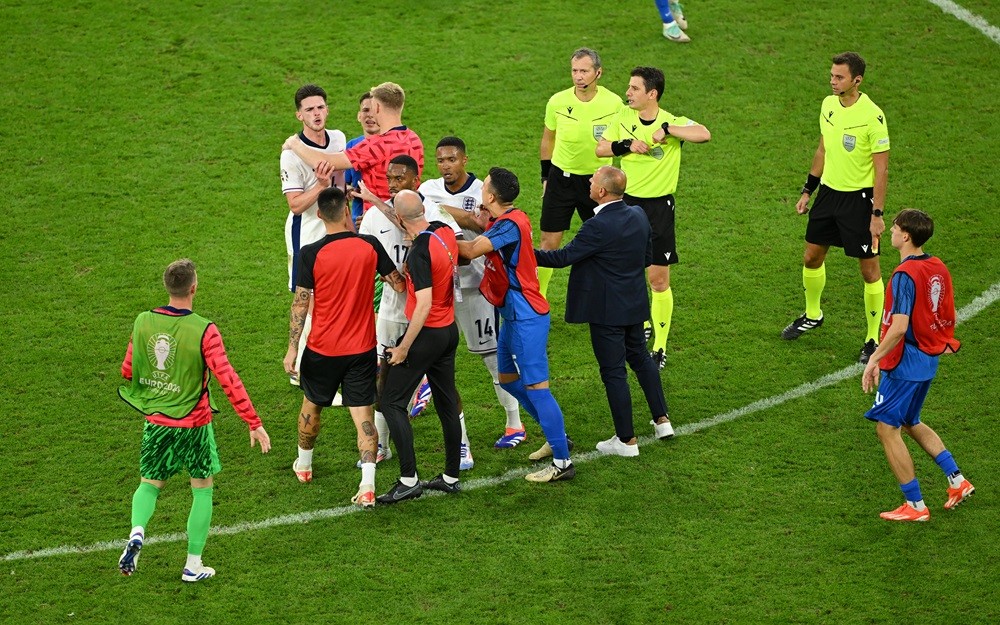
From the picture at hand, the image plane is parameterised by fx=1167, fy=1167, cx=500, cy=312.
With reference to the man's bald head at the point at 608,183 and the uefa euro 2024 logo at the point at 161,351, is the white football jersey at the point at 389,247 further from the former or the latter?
the uefa euro 2024 logo at the point at 161,351

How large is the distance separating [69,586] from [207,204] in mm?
6049

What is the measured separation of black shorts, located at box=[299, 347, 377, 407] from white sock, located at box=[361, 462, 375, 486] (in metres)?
0.41

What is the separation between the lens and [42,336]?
10.3 m

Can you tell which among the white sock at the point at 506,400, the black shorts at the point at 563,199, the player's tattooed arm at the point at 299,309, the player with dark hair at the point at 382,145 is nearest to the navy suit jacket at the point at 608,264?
the white sock at the point at 506,400

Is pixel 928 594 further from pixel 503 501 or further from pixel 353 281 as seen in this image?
pixel 353 281

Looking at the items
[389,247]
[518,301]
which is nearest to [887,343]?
[518,301]

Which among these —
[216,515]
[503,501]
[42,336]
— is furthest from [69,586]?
[42,336]

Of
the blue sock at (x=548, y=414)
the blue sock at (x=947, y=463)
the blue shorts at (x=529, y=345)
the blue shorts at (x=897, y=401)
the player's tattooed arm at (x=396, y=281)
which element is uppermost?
the player's tattooed arm at (x=396, y=281)

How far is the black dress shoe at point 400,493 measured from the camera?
800 centimetres

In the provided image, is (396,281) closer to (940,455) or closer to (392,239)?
(392,239)

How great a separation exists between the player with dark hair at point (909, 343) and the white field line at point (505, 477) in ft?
5.37

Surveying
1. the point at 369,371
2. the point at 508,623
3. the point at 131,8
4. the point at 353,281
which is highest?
the point at 131,8

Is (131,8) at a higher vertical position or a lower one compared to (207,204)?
higher

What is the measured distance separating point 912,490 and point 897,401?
1.99ft
